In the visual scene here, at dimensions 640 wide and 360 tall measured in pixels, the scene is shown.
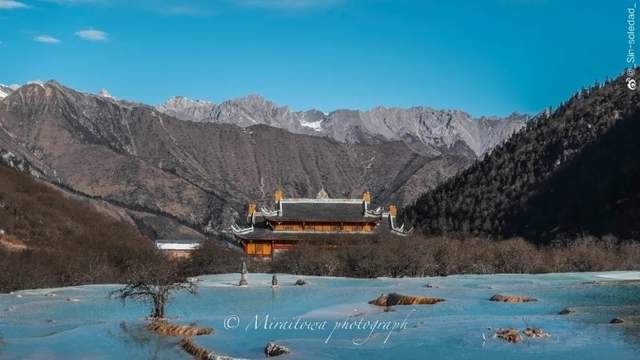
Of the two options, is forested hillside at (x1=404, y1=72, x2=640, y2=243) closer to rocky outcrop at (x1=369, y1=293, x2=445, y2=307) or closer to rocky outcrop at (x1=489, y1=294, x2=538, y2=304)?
rocky outcrop at (x1=489, y1=294, x2=538, y2=304)

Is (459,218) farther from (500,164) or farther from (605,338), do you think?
(605,338)

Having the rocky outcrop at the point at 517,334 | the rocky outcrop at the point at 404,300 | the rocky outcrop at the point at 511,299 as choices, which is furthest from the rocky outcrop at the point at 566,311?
the rocky outcrop at the point at 517,334

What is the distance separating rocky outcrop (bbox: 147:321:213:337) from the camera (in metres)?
25.7

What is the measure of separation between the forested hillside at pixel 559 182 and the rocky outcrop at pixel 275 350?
7070 cm

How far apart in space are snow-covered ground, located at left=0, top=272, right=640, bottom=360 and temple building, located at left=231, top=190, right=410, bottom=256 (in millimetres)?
31537

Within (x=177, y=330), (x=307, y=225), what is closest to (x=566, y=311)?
(x=177, y=330)

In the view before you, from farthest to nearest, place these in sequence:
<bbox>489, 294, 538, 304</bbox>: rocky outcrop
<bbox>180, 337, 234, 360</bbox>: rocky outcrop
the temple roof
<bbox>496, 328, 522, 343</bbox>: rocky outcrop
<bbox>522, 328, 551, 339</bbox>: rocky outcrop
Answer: the temple roof < <bbox>489, 294, 538, 304</bbox>: rocky outcrop < <bbox>522, 328, 551, 339</bbox>: rocky outcrop < <bbox>496, 328, 522, 343</bbox>: rocky outcrop < <bbox>180, 337, 234, 360</bbox>: rocky outcrop

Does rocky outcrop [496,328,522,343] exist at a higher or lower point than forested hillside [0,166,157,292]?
lower

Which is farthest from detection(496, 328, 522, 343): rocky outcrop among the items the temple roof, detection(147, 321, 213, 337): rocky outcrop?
the temple roof

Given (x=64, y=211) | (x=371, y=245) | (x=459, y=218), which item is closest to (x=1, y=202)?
(x=64, y=211)

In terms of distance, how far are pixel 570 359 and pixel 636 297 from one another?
18432mm

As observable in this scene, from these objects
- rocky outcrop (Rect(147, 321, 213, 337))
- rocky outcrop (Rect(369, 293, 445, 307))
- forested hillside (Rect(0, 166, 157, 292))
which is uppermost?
forested hillside (Rect(0, 166, 157, 292))

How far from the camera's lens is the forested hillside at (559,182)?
10038 cm

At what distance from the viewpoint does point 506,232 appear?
112875mm
